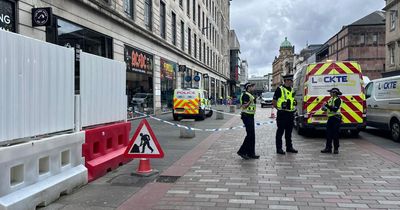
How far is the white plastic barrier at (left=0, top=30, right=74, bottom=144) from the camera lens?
409cm

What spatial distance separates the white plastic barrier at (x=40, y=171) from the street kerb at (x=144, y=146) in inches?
39.0

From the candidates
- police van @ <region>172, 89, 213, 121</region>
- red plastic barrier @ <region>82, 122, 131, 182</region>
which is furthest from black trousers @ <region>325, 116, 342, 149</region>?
police van @ <region>172, 89, 213, 121</region>

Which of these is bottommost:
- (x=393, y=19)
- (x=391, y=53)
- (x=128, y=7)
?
(x=391, y=53)

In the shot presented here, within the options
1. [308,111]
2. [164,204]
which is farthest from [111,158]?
[308,111]

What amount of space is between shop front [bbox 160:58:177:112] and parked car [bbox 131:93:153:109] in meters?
2.58

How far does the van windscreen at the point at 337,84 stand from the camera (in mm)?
11305

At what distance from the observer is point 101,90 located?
6531mm

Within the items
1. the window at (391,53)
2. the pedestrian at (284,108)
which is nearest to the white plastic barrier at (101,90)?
the pedestrian at (284,108)

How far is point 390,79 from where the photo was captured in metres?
11.2

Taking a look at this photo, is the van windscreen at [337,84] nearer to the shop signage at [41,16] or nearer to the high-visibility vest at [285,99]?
the high-visibility vest at [285,99]

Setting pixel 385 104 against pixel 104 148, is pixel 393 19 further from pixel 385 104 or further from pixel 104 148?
pixel 104 148

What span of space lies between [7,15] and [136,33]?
999 centimetres

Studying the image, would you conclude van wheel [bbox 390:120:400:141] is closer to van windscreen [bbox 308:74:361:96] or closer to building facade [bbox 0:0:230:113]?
van windscreen [bbox 308:74:361:96]

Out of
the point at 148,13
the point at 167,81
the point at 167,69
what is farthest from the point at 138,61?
the point at 167,81
